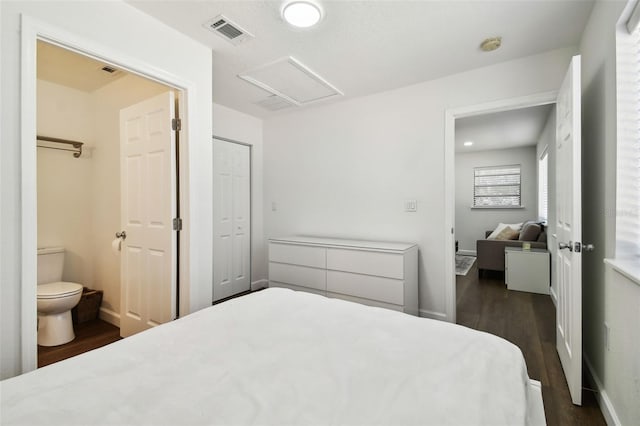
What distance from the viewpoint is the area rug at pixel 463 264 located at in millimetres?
5465

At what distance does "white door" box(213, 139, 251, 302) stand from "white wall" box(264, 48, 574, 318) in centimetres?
35

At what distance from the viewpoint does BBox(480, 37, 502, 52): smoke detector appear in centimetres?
232

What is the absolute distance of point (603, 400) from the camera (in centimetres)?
170

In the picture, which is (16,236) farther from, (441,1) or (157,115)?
(441,1)

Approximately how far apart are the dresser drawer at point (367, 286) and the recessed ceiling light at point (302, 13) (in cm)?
219

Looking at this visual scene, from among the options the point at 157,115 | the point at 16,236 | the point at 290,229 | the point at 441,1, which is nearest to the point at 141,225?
the point at 157,115

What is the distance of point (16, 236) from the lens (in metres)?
1.47

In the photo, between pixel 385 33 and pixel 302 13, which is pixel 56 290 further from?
pixel 385 33

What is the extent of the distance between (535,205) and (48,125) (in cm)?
804

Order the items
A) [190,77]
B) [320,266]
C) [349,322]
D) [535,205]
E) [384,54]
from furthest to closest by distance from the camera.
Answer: [535,205] → [320,266] → [384,54] → [190,77] → [349,322]

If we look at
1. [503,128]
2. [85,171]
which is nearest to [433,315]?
[503,128]

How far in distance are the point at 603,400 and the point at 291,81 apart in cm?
333

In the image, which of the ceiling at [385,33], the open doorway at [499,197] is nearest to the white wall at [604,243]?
the ceiling at [385,33]

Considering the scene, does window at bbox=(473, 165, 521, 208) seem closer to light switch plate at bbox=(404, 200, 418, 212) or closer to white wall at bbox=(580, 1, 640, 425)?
light switch plate at bbox=(404, 200, 418, 212)
